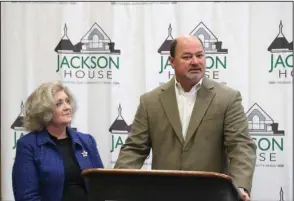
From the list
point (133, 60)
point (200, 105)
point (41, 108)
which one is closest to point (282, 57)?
point (133, 60)

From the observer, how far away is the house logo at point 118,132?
11.1 ft

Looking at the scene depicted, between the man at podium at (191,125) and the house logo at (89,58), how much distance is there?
122 cm

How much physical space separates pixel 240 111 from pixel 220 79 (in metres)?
1.20

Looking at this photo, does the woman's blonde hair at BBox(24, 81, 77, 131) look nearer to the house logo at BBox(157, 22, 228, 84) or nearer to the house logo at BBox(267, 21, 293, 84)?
the house logo at BBox(157, 22, 228, 84)

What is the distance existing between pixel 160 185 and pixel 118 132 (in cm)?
197

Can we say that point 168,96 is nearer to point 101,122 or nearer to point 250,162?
point 250,162

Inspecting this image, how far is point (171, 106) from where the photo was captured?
219cm

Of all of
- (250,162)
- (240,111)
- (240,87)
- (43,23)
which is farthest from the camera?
(43,23)

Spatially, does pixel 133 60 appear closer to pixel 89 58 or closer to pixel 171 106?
pixel 89 58

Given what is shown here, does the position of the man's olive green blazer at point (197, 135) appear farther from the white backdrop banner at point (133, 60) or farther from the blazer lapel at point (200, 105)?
the white backdrop banner at point (133, 60)

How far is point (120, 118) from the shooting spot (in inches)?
134

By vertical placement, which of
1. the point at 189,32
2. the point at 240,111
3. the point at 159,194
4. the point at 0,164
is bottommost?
the point at 0,164

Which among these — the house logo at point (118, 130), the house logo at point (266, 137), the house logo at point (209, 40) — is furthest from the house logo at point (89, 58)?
the house logo at point (266, 137)

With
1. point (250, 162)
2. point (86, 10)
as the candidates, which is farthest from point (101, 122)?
point (250, 162)
